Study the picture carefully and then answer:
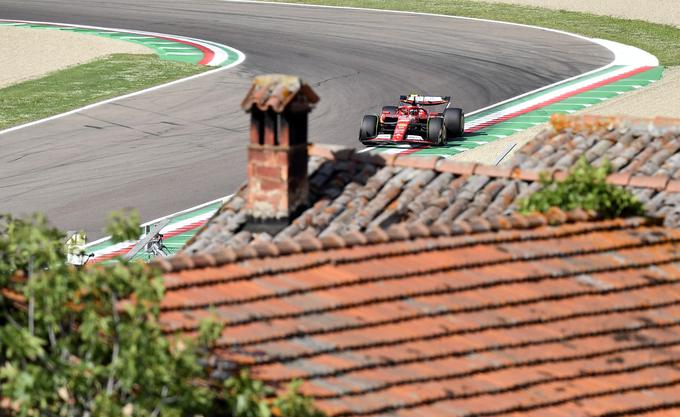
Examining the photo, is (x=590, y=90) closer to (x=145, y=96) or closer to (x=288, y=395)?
(x=145, y=96)

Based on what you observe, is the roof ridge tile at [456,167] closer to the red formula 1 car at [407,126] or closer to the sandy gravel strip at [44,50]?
the red formula 1 car at [407,126]

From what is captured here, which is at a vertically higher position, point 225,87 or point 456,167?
point 456,167

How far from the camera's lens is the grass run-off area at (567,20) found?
233 ft

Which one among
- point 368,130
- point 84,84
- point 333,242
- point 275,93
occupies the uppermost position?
→ point 275,93

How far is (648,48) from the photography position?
69.6m

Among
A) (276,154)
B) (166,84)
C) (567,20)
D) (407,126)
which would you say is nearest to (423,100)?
(407,126)

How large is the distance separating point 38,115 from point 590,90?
21859 mm

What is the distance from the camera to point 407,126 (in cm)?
4891

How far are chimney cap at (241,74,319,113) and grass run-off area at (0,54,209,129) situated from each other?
36.5 metres

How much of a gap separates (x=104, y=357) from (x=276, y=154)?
297 inches

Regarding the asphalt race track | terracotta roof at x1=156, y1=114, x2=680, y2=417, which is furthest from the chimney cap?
the asphalt race track

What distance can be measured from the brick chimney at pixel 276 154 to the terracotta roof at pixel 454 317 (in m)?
3.12

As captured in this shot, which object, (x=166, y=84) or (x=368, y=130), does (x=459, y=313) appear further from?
(x=166, y=84)

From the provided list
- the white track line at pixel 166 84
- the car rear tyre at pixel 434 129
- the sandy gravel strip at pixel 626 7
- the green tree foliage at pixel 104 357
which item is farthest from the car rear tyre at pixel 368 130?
the green tree foliage at pixel 104 357
